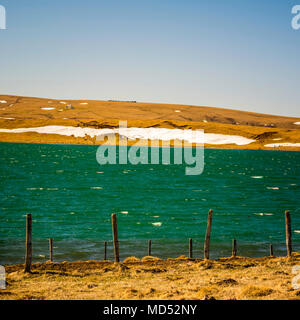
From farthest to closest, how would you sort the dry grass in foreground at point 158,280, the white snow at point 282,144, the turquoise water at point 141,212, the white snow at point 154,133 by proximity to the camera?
the white snow at point 154,133
the white snow at point 282,144
the turquoise water at point 141,212
the dry grass in foreground at point 158,280

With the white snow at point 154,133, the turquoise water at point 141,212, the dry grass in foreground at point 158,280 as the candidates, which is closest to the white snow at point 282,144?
the white snow at point 154,133

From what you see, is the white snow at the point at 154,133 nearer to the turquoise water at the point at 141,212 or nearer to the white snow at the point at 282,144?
the white snow at the point at 282,144

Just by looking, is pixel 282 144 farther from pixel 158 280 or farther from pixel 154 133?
pixel 158 280

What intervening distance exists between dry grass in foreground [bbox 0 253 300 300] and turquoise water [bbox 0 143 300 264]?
507 cm

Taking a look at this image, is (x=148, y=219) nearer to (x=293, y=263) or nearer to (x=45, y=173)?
(x=293, y=263)

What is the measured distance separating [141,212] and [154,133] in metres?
133

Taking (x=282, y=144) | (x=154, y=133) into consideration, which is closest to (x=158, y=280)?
(x=154, y=133)

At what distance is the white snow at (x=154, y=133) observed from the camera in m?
172

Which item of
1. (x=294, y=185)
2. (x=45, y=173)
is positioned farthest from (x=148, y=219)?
(x=45, y=173)

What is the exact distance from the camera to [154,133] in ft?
578

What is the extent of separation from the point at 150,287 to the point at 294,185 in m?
57.6

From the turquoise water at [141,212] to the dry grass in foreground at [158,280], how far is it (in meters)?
5.07

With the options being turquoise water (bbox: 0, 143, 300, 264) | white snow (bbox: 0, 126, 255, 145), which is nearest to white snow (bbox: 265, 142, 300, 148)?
white snow (bbox: 0, 126, 255, 145)
